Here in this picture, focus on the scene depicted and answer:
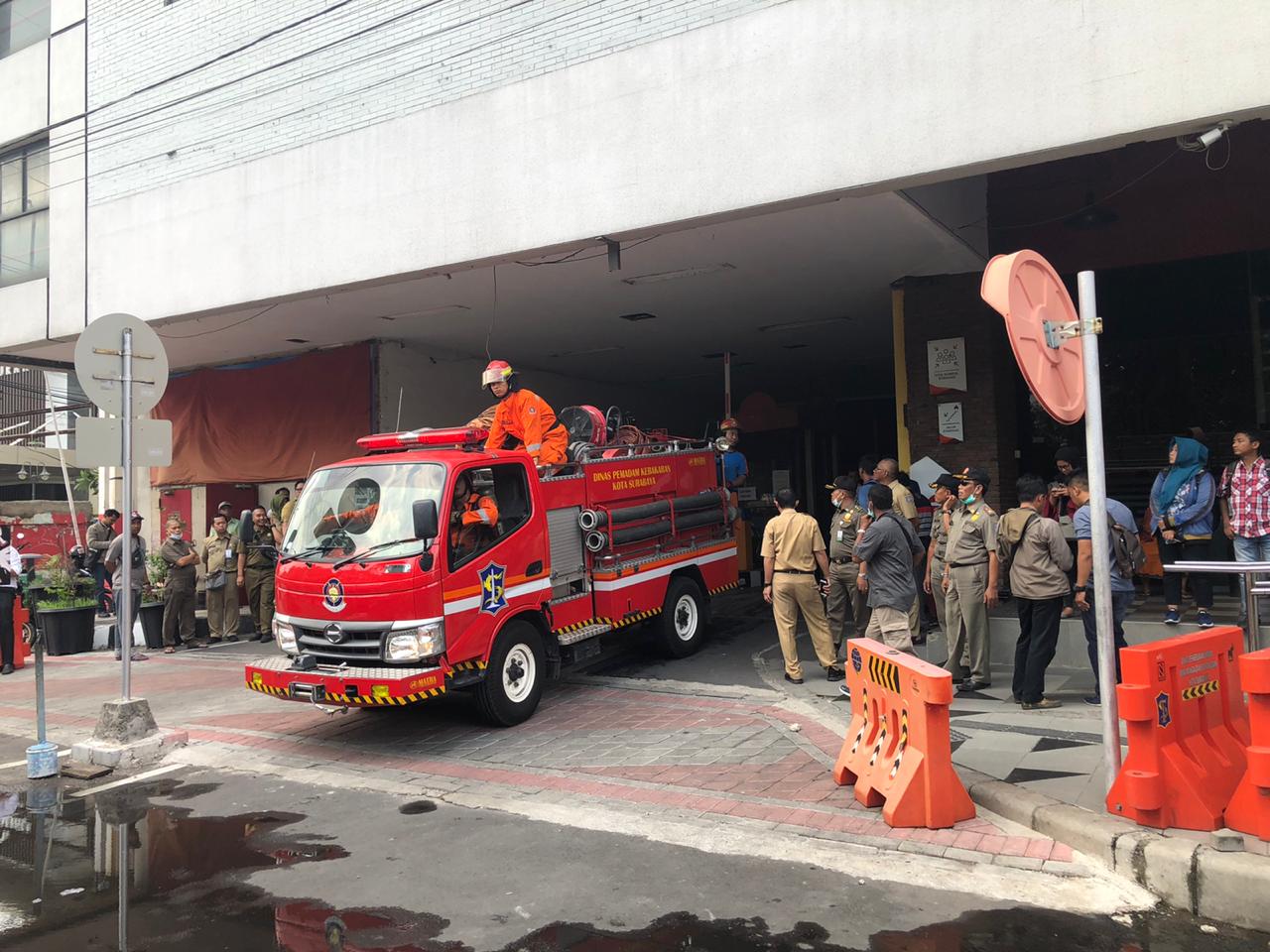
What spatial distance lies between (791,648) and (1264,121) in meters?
7.63

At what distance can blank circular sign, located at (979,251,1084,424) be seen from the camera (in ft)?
14.1

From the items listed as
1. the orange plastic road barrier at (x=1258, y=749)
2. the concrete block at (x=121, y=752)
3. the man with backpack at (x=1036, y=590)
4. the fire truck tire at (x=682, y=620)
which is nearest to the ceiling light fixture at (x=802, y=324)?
the fire truck tire at (x=682, y=620)

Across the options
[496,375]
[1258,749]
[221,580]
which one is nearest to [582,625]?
[496,375]

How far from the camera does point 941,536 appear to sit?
28.3 feet

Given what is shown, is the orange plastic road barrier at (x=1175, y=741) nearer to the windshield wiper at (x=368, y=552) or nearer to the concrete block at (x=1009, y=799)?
the concrete block at (x=1009, y=799)

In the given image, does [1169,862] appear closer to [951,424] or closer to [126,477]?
[951,424]

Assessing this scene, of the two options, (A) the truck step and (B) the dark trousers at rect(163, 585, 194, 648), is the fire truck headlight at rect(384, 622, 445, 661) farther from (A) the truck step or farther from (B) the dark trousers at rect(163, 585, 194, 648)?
(B) the dark trousers at rect(163, 585, 194, 648)

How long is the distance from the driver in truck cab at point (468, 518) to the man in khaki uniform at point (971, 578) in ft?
13.5

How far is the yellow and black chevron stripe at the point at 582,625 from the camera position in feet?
27.5

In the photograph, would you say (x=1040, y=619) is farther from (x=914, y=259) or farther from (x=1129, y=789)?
(x=914, y=259)

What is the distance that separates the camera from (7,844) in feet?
18.1

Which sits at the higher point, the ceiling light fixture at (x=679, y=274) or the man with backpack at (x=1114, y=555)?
the ceiling light fixture at (x=679, y=274)

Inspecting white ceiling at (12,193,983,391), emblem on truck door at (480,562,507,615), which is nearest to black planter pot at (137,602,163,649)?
white ceiling at (12,193,983,391)

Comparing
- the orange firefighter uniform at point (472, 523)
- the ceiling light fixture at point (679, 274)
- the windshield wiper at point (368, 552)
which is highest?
the ceiling light fixture at point (679, 274)
